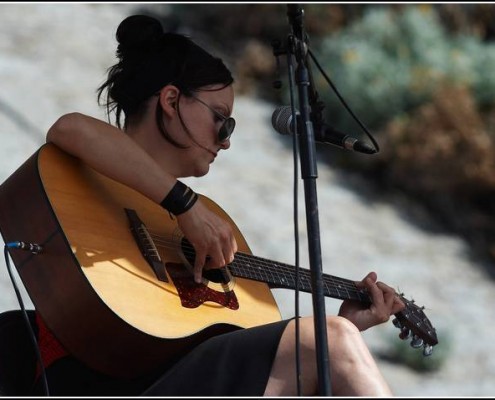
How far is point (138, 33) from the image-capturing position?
277cm

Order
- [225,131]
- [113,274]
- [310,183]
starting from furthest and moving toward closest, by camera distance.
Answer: [225,131] → [113,274] → [310,183]

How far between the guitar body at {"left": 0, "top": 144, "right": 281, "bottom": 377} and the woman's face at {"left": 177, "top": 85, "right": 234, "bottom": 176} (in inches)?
7.2

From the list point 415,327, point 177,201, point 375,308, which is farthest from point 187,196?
point 415,327

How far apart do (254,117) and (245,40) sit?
33.7 inches

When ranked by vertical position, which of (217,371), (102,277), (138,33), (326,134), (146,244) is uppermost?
(138,33)

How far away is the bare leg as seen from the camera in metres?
2.16

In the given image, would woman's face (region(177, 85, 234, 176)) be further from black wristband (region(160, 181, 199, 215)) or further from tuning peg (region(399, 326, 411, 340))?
tuning peg (region(399, 326, 411, 340))

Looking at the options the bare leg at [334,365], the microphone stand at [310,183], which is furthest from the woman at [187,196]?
the microphone stand at [310,183]

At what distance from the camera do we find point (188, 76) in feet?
9.08

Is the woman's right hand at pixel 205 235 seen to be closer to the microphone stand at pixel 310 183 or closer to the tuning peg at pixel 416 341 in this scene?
the microphone stand at pixel 310 183

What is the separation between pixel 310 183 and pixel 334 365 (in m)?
0.39

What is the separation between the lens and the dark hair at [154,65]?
2766 millimetres

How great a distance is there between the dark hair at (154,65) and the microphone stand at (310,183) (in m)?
0.55

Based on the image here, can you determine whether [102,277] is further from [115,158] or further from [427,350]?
[427,350]
